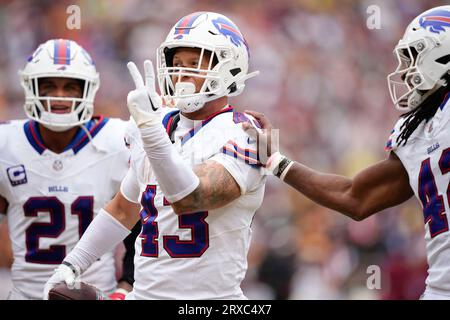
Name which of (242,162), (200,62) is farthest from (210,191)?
(200,62)

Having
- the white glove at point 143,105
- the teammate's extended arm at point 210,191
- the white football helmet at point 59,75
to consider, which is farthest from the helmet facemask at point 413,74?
the white football helmet at point 59,75

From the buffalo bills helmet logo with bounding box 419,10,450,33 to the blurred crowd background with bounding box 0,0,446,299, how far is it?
290 cm

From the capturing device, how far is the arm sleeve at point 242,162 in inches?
105

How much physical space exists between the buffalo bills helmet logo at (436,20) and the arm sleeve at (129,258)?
5.00 feet

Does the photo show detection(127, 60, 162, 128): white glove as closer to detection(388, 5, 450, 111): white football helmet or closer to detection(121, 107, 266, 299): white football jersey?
detection(121, 107, 266, 299): white football jersey

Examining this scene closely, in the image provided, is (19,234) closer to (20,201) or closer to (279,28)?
(20,201)

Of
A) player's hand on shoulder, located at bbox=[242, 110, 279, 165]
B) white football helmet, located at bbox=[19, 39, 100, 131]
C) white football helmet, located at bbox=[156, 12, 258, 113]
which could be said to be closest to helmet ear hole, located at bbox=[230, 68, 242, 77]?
white football helmet, located at bbox=[156, 12, 258, 113]

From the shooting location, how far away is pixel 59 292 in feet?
9.49

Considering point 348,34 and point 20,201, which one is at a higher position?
point 348,34

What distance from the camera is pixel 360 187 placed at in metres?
3.22

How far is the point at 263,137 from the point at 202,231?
435mm

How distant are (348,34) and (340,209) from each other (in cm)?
385

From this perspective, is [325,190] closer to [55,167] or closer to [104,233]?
[104,233]
